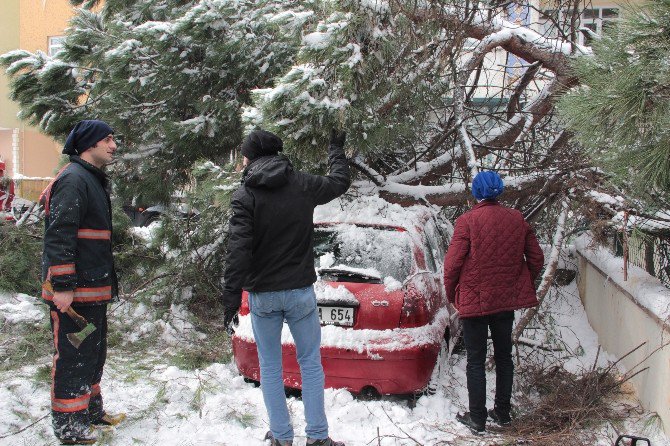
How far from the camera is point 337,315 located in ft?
13.6

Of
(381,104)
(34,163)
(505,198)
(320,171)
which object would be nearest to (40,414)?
(320,171)

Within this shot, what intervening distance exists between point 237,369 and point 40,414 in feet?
4.81

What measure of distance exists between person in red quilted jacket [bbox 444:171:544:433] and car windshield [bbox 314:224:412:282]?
20.3 inches

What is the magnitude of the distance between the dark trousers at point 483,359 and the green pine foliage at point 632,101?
119cm

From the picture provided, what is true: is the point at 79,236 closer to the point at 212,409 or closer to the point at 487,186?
the point at 212,409

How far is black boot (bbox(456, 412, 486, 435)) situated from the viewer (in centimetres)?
378

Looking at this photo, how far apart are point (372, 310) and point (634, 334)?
1.91 m

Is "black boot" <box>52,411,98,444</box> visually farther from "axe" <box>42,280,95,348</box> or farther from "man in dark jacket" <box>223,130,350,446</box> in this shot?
"man in dark jacket" <box>223,130,350,446</box>

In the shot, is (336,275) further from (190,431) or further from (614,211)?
(614,211)

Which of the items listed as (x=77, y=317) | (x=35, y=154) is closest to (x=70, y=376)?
(x=77, y=317)

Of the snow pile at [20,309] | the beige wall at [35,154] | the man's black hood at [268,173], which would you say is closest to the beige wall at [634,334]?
the man's black hood at [268,173]

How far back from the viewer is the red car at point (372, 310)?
4047 mm

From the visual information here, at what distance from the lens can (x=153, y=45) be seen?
5.91 meters

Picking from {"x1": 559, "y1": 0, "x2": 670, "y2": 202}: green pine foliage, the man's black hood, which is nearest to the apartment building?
the man's black hood
